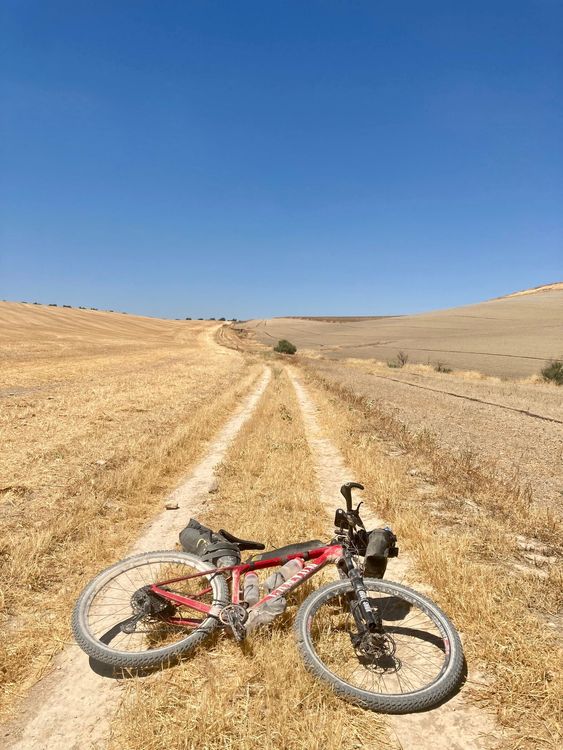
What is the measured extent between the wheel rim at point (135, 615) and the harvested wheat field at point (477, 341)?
45.2 metres

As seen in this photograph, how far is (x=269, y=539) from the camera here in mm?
6695

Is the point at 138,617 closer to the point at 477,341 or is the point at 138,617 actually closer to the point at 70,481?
the point at 70,481

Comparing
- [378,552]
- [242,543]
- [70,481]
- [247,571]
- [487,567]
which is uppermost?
[378,552]

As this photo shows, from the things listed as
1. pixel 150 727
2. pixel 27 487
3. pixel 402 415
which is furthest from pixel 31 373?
pixel 150 727

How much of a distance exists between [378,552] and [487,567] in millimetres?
2678

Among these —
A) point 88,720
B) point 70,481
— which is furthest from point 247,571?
point 70,481

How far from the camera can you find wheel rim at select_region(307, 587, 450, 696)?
12.9ft

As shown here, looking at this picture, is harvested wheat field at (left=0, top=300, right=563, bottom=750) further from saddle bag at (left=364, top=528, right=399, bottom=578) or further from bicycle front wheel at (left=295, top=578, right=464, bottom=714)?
saddle bag at (left=364, top=528, right=399, bottom=578)

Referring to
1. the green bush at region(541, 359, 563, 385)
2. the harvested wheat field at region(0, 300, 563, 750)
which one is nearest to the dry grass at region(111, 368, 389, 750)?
the harvested wheat field at region(0, 300, 563, 750)

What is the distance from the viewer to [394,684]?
3959mm

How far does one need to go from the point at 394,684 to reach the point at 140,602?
2774 mm

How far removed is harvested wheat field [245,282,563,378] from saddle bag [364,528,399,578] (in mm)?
44243

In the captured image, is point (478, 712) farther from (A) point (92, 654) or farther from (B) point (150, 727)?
(A) point (92, 654)

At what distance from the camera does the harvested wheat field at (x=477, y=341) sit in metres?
54.0
